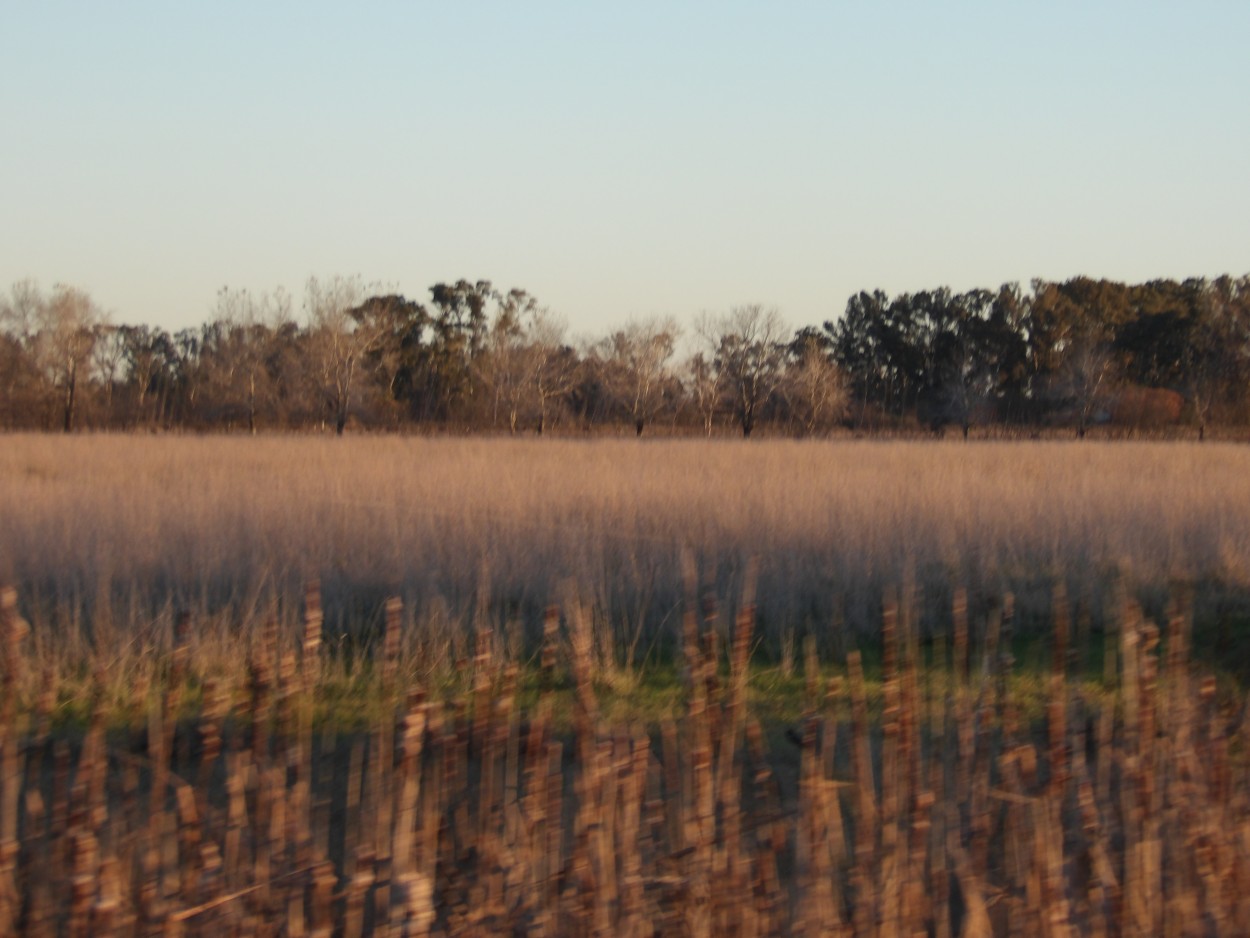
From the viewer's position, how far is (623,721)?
17.1ft

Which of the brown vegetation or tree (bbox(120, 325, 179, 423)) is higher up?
tree (bbox(120, 325, 179, 423))

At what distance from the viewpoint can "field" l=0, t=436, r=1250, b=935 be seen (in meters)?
3.27

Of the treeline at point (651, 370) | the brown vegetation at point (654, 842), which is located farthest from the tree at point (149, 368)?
the brown vegetation at point (654, 842)

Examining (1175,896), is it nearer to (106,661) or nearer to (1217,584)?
(106,661)

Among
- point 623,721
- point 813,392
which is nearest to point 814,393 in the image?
point 813,392

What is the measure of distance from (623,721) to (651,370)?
43.1 meters

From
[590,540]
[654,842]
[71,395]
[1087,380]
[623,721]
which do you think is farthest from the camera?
[1087,380]

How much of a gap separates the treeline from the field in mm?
31482

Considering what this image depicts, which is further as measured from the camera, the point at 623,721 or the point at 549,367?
the point at 549,367

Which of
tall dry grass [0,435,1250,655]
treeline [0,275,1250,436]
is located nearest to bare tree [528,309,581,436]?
treeline [0,275,1250,436]

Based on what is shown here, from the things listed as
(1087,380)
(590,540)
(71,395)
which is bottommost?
(590,540)

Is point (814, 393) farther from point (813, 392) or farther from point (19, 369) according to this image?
point (19, 369)

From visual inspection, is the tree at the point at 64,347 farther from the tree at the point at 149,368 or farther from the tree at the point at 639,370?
the tree at the point at 639,370

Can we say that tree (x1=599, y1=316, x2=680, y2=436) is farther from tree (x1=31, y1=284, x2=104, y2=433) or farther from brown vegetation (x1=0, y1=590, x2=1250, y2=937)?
brown vegetation (x1=0, y1=590, x2=1250, y2=937)
